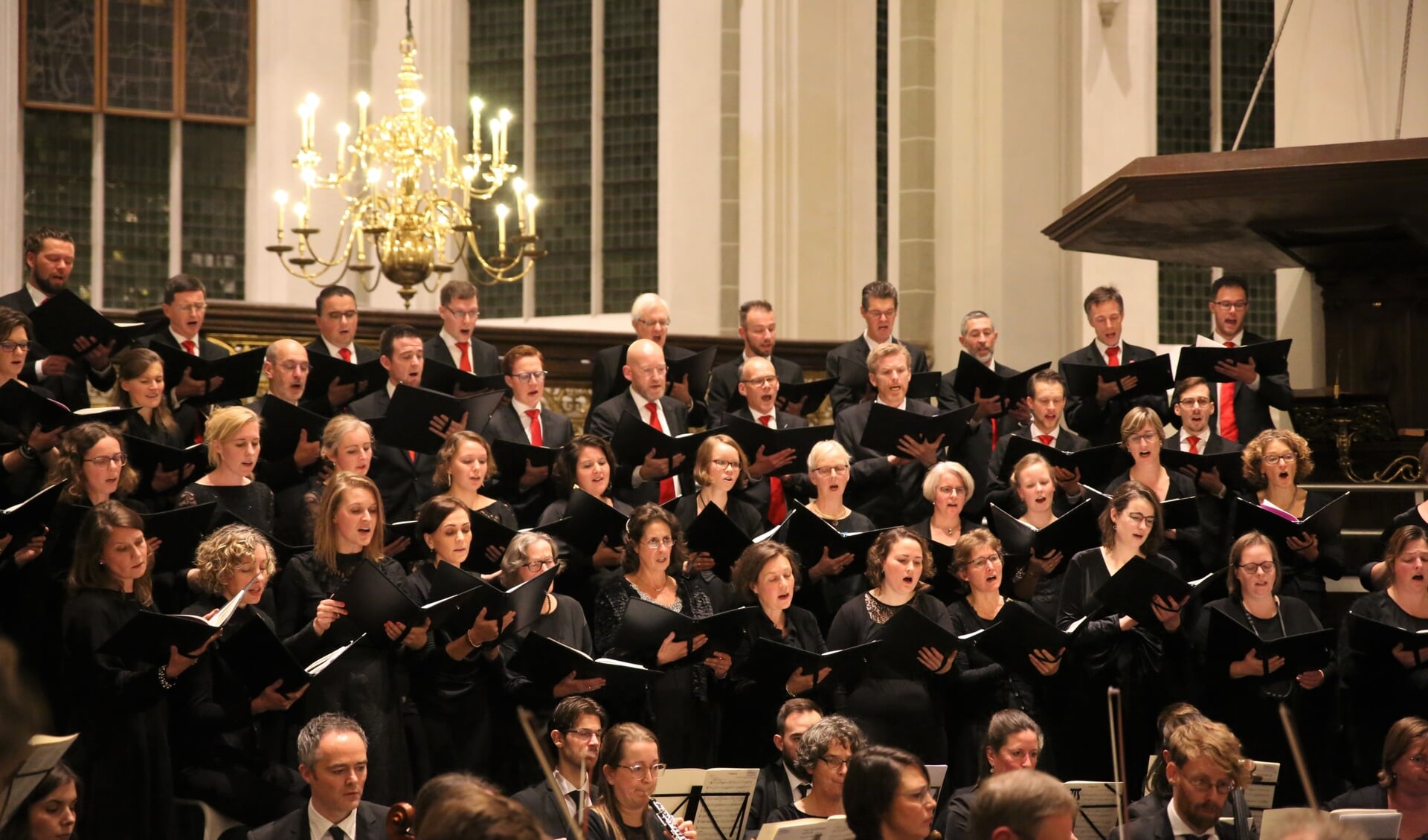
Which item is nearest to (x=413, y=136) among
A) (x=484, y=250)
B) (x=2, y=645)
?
(x=484, y=250)

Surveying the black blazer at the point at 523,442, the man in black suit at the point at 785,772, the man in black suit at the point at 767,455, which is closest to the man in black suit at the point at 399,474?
the black blazer at the point at 523,442

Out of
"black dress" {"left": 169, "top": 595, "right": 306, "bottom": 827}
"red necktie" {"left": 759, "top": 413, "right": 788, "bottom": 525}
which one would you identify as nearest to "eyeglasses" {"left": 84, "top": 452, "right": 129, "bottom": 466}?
"black dress" {"left": 169, "top": 595, "right": 306, "bottom": 827}

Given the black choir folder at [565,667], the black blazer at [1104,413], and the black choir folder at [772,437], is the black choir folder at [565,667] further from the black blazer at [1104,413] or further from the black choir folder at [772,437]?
the black blazer at [1104,413]

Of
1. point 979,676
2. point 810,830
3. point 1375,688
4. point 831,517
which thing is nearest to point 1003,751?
point 979,676

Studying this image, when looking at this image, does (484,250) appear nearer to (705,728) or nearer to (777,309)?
(777,309)

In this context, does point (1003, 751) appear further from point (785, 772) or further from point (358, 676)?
point (358, 676)

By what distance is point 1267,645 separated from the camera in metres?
5.75

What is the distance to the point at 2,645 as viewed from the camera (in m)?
2.06

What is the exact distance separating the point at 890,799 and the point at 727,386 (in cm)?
374

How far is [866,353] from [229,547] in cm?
313

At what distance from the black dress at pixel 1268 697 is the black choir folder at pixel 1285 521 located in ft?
0.87

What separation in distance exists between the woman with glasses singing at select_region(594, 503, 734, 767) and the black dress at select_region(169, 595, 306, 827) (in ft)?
3.47

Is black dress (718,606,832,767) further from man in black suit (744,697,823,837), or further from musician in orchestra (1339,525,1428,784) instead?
musician in orchestra (1339,525,1428,784)

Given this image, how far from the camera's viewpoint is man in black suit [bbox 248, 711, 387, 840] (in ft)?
15.1
